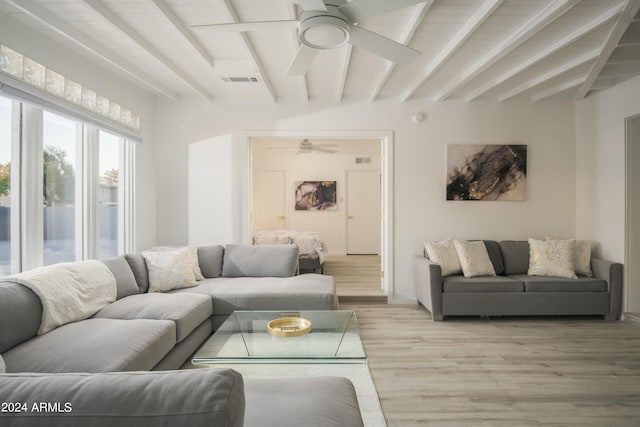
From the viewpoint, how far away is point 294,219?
8672 mm

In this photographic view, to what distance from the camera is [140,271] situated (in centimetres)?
337

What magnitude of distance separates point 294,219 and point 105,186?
206 inches

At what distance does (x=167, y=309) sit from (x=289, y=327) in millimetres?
974

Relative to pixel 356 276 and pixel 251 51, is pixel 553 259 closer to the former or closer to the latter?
pixel 356 276

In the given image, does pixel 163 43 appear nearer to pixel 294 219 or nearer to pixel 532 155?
pixel 532 155

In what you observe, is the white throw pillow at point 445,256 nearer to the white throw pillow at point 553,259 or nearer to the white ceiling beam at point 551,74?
the white throw pillow at point 553,259

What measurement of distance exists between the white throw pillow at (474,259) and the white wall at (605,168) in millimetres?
1338

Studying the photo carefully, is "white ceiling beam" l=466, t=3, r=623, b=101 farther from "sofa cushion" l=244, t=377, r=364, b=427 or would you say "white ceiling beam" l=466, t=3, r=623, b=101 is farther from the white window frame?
the white window frame

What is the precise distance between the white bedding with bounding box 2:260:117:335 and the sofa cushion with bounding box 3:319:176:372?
9 cm

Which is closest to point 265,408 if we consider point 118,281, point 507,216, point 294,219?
point 118,281

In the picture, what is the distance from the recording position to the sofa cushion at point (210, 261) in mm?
4016

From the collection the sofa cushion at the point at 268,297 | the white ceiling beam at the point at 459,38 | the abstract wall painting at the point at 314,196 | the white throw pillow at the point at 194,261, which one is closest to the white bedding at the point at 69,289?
the sofa cushion at the point at 268,297

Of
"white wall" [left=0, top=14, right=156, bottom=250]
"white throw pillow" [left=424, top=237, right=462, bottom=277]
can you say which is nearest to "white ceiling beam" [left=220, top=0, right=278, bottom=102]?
"white wall" [left=0, top=14, right=156, bottom=250]

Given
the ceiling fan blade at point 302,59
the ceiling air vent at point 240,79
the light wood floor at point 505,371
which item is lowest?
the light wood floor at point 505,371
